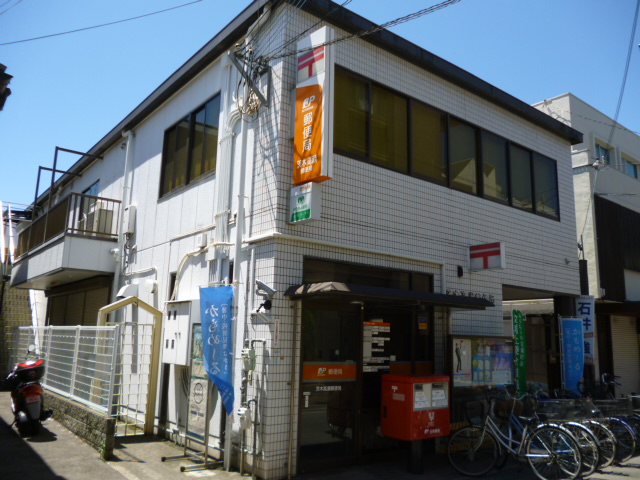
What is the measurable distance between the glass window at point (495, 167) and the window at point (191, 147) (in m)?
5.69

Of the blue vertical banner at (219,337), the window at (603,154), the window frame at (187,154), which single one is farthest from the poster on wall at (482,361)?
the window at (603,154)

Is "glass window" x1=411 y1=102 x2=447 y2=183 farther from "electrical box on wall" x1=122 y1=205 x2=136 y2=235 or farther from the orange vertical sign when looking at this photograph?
"electrical box on wall" x1=122 y1=205 x2=136 y2=235

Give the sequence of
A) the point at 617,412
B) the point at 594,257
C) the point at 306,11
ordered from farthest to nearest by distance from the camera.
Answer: the point at 594,257 → the point at 617,412 → the point at 306,11

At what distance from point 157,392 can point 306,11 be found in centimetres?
738

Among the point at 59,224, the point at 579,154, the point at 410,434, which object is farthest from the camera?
the point at 579,154

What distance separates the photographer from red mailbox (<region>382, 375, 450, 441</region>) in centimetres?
753

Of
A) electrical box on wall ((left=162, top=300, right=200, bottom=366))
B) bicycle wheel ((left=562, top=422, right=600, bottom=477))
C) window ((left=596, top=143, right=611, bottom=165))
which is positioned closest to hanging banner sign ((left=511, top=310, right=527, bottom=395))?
bicycle wheel ((left=562, top=422, right=600, bottom=477))

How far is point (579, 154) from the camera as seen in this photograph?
17.6 m

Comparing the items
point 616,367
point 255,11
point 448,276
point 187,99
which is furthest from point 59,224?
point 616,367

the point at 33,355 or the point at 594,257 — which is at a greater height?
the point at 594,257

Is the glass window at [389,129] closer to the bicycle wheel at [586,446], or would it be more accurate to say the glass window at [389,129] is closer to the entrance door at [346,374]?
the entrance door at [346,374]

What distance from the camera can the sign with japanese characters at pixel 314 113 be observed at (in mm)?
7039

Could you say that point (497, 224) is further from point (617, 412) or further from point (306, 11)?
point (306, 11)

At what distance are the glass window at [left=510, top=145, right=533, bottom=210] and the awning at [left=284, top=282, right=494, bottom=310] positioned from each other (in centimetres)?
486
